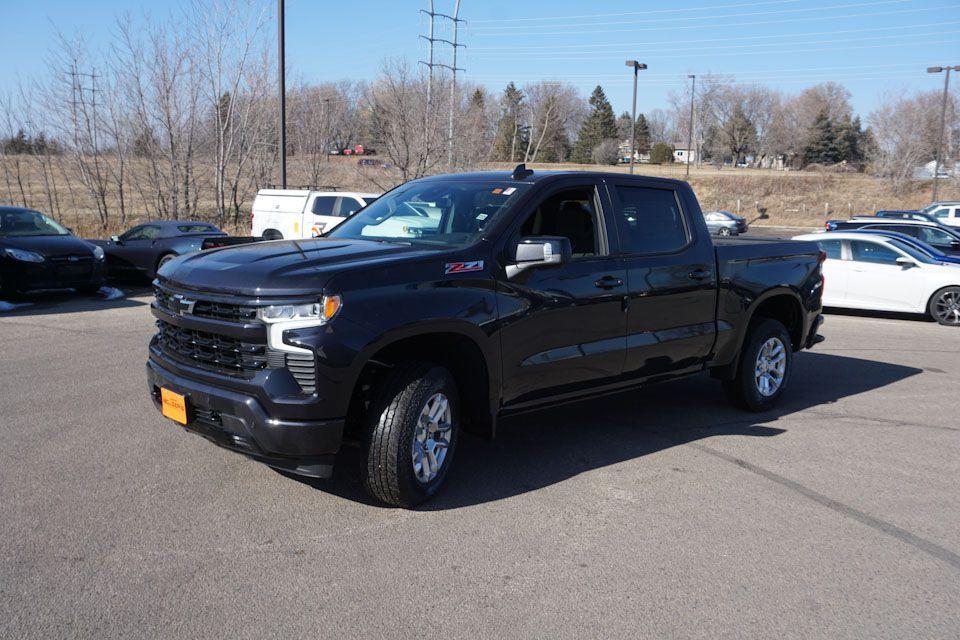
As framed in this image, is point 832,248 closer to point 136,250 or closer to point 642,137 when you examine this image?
point 136,250

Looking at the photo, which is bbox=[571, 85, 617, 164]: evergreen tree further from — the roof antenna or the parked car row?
the roof antenna

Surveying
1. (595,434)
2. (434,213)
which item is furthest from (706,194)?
(434,213)

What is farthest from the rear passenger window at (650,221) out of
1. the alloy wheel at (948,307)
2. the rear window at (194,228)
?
the rear window at (194,228)

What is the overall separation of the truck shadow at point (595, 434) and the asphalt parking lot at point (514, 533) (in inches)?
1.2

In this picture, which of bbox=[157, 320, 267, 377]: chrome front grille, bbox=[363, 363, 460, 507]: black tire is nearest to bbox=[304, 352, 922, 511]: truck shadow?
bbox=[363, 363, 460, 507]: black tire

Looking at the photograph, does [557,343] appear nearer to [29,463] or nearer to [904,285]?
[29,463]

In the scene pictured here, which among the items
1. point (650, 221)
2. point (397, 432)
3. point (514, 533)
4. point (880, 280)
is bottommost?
point (514, 533)

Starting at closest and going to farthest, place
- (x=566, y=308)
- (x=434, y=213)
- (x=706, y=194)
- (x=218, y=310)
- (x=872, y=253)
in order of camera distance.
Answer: (x=218, y=310)
(x=566, y=308)
(x=434, y=213)
(x=872, y=253)
(x=706, y=194)

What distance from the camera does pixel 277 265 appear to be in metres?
4.45

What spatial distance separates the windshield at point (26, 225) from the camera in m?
13.5

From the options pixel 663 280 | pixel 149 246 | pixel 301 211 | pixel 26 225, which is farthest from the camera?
pixel 301 211

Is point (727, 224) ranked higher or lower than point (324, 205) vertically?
lower

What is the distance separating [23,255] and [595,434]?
10479 mm

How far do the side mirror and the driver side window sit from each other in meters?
0.45
